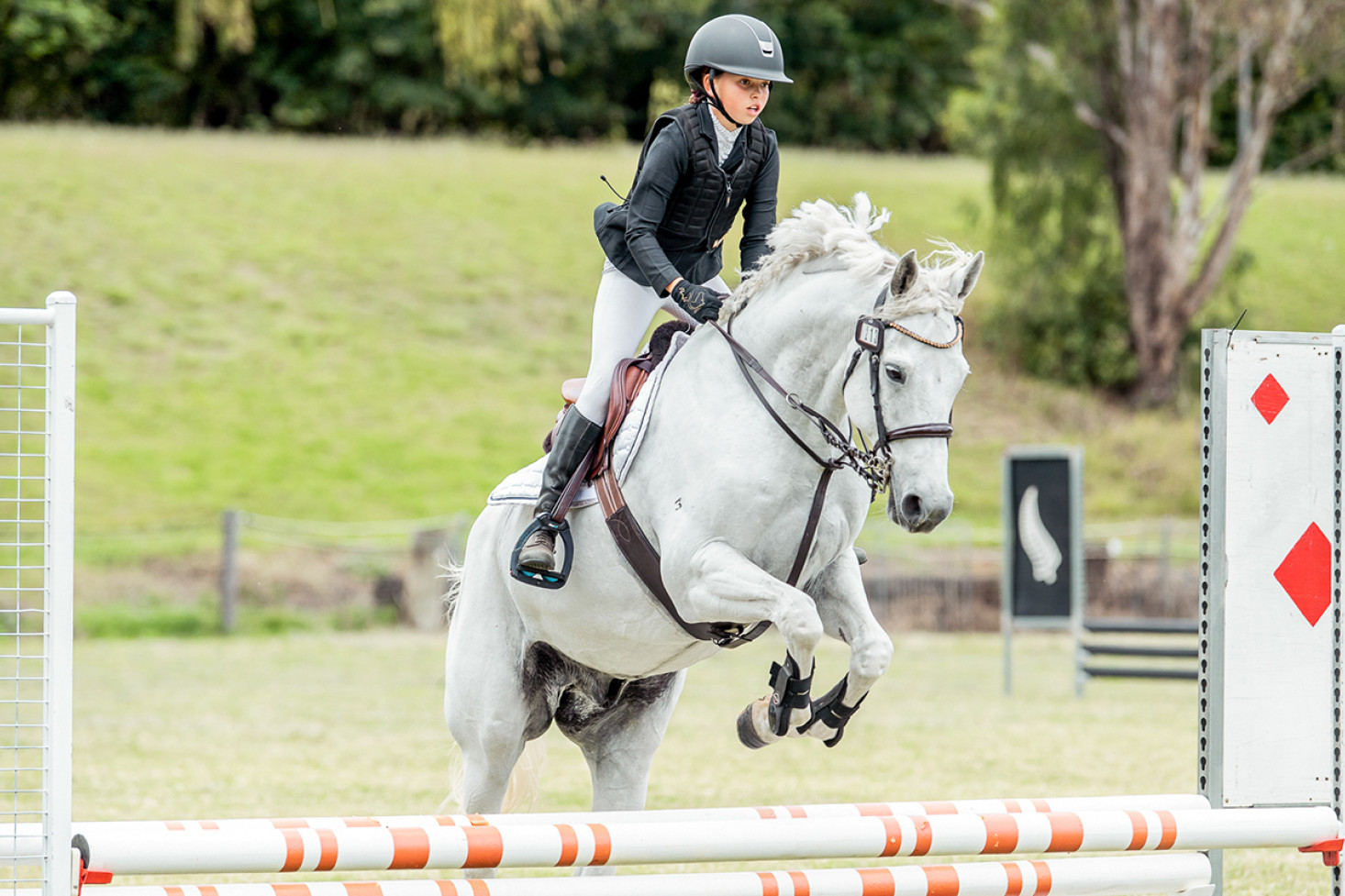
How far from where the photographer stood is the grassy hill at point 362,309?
65.9 feet

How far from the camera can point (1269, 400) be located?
4066mm

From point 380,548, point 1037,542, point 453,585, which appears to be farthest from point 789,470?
point 380,548

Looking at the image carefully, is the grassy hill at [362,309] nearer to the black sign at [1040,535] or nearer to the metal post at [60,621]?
the black sign at [1040,535]

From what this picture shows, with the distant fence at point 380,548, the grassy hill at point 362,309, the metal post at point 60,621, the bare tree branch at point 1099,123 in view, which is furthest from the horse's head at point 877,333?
the bare tree branch at point 1099,123

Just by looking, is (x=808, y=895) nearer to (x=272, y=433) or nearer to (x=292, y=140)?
(x=272, y=433)

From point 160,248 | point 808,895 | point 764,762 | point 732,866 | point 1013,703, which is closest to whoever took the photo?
point 808,895

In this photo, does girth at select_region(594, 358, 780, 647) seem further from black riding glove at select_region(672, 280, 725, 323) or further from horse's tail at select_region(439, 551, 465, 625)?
horse's tail at select_region(439, 551, 465, 625)

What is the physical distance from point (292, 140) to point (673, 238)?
2805 cm

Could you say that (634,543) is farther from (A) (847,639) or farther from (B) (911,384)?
(B) (911,384)

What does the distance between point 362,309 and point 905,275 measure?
22.1 meters

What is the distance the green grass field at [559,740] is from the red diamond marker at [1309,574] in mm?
1561

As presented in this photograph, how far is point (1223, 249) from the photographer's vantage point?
76.9 ft

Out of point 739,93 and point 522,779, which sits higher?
point 739,93

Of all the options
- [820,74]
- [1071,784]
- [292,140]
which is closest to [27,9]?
[292,140]
